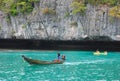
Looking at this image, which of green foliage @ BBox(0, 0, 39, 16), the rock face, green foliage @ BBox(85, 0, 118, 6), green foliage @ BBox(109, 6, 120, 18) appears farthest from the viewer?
green foliage @ BBox(0, 0, 39, 16)

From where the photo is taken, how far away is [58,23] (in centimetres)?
5028

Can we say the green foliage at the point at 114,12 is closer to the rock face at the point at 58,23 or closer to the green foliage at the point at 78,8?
the rock face at the point at 58,23

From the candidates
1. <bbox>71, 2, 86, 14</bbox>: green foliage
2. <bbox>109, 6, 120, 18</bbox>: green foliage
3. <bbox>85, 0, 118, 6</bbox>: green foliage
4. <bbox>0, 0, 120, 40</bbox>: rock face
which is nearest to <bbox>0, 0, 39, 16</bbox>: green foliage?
<bbox>0, 0, 120, 40</bbox>: rock face

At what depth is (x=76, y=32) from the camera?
49.7 metres

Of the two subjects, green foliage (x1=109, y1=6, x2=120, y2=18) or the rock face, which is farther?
the rock face

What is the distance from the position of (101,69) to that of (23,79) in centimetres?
750

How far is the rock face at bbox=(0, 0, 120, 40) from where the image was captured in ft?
159

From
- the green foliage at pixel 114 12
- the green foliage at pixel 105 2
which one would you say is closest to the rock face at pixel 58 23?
the green foliage at pixel 105 2

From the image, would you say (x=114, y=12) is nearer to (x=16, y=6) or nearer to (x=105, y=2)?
(x=105, y=2)

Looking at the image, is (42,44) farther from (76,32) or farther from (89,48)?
(76,32)

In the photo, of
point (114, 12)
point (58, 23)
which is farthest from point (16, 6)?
point (114, 12)

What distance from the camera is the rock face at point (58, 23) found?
159ft

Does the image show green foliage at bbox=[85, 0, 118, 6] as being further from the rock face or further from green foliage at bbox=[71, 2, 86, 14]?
green foliage at bbox=[71, 2, 86, 14]

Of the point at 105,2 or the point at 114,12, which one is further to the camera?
the point at 105,2
